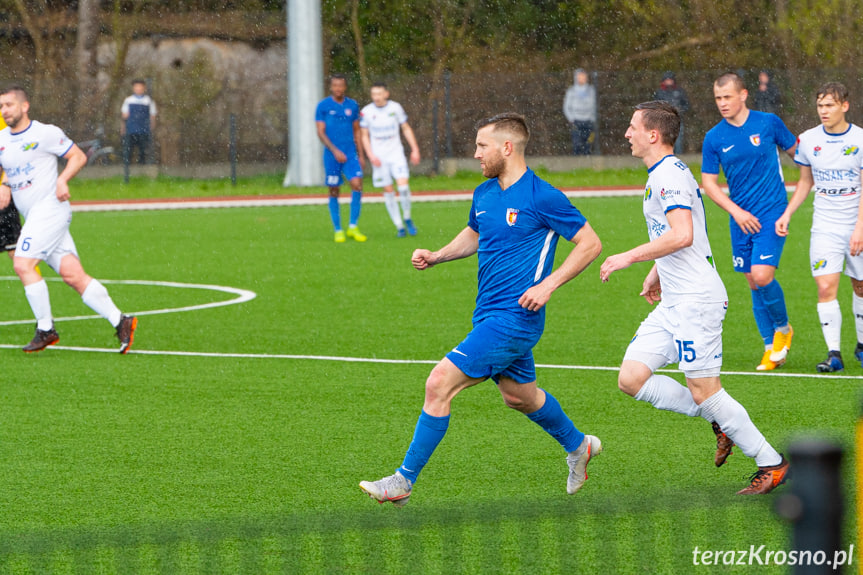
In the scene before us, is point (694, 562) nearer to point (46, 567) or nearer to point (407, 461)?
point (407, 461)

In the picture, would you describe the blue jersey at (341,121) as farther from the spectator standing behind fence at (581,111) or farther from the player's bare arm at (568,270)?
the player's bare arm at (568,270)

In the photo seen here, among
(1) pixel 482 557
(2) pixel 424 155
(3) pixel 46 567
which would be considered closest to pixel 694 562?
(1) pixel 482 557

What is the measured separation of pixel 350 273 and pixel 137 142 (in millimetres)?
18098

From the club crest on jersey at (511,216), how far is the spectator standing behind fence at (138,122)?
86.8 feet

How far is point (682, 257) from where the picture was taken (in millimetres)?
6141

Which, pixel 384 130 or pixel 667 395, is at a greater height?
pixel 384 130

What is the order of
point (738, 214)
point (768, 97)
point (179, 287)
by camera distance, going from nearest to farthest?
point (738, 214) < point (179, 287) < point (768, 97)

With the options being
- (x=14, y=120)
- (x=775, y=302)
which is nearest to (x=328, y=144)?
(x=14, y=120)

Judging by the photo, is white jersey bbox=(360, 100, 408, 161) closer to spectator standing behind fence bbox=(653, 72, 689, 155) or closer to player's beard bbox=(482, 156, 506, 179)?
spectator standing behind fence bbox=(653, 72, 689, 155)

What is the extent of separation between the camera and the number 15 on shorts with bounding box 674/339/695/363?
6.02m

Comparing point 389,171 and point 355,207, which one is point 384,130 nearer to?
point 389,171

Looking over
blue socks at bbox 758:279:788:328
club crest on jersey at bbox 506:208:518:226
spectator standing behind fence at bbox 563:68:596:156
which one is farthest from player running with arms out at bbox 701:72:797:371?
spectator standing behind fence at bbox 563:68:596:156

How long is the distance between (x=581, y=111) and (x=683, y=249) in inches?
1059

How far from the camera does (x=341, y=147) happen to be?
19.8 meters
